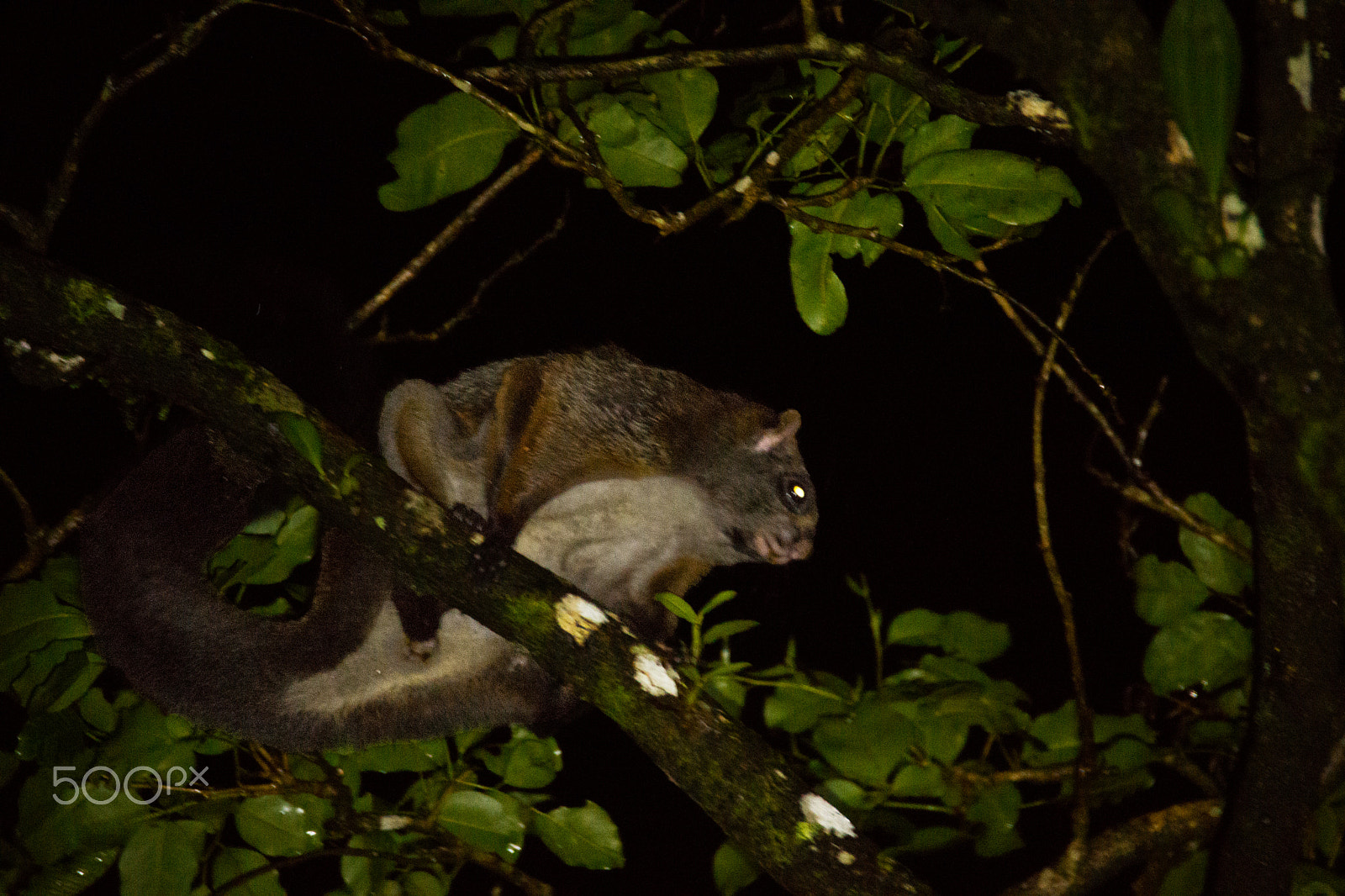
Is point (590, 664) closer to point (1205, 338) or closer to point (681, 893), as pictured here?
point (1205, 338)

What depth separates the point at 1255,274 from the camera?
135 centimetres

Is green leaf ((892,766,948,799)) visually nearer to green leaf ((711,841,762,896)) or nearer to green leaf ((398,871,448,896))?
green leaf ((711,841,762,896))

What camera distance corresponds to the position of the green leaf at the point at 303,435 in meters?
2.05

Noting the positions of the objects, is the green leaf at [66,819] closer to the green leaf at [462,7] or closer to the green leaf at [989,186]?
the green leaf at [462,7]

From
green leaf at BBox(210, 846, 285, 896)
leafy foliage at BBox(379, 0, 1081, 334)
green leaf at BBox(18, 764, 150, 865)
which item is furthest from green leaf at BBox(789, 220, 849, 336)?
green leaf at BBox(18, 764, 150, 865)

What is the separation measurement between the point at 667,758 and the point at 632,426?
1720mm

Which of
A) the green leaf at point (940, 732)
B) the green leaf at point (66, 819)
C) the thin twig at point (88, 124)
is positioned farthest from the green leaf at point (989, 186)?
the green leaf at point (66, 819)

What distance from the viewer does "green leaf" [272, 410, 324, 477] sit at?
2.05 m

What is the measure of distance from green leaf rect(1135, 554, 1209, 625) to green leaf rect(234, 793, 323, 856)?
260cm

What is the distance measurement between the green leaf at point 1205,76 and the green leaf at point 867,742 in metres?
1.89

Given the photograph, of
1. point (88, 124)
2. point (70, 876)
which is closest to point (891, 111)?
point (88, 124)

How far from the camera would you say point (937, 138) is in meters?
2.47

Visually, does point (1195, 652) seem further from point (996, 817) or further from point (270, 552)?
point (270, 552)

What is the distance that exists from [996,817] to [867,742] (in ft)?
2.24
